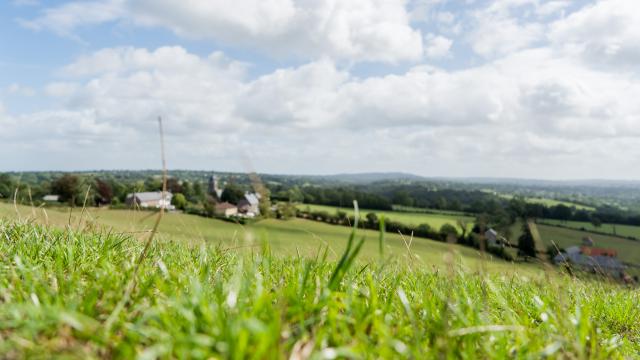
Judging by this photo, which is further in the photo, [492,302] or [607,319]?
[607,319]

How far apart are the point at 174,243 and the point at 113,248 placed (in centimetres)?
240

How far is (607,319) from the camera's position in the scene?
5.51 meters

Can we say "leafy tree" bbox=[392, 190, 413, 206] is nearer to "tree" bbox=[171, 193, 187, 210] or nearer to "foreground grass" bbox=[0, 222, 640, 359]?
"tree" bbox=[171, 193, 187, 210]

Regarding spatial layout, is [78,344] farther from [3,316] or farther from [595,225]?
[595,225]

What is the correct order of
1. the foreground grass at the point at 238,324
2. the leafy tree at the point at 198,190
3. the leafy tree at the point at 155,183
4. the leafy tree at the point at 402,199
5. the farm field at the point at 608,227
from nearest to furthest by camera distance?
the foreground grass at the point at 238,324
the leafy tree at the point at 155,183
the leafy tree at the point at 198,190
the farm field at the point at 608,227
the leafy tree at the point at 402,199

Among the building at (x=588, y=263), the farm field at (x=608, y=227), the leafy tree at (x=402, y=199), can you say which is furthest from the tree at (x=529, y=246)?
the farm field at (x=608, y=227)

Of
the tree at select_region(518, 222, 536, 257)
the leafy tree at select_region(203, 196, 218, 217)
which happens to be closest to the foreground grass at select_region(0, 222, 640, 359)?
the tree at select_region(518, 222, 536, 257)

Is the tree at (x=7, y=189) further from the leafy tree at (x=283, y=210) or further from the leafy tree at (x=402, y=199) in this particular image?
the leafy tree at (x=402, y=199)

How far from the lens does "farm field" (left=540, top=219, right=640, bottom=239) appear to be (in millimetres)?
106956

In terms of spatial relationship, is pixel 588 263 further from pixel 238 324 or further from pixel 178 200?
pixel 178 200

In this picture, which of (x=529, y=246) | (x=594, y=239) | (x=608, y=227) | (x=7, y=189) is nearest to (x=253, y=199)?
(x=529, y=246)

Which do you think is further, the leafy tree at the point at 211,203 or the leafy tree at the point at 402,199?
the leafy tree at the point at 402,199

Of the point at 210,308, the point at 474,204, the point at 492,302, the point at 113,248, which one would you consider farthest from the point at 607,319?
the point at 474,204

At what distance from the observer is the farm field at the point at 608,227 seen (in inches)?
4211
